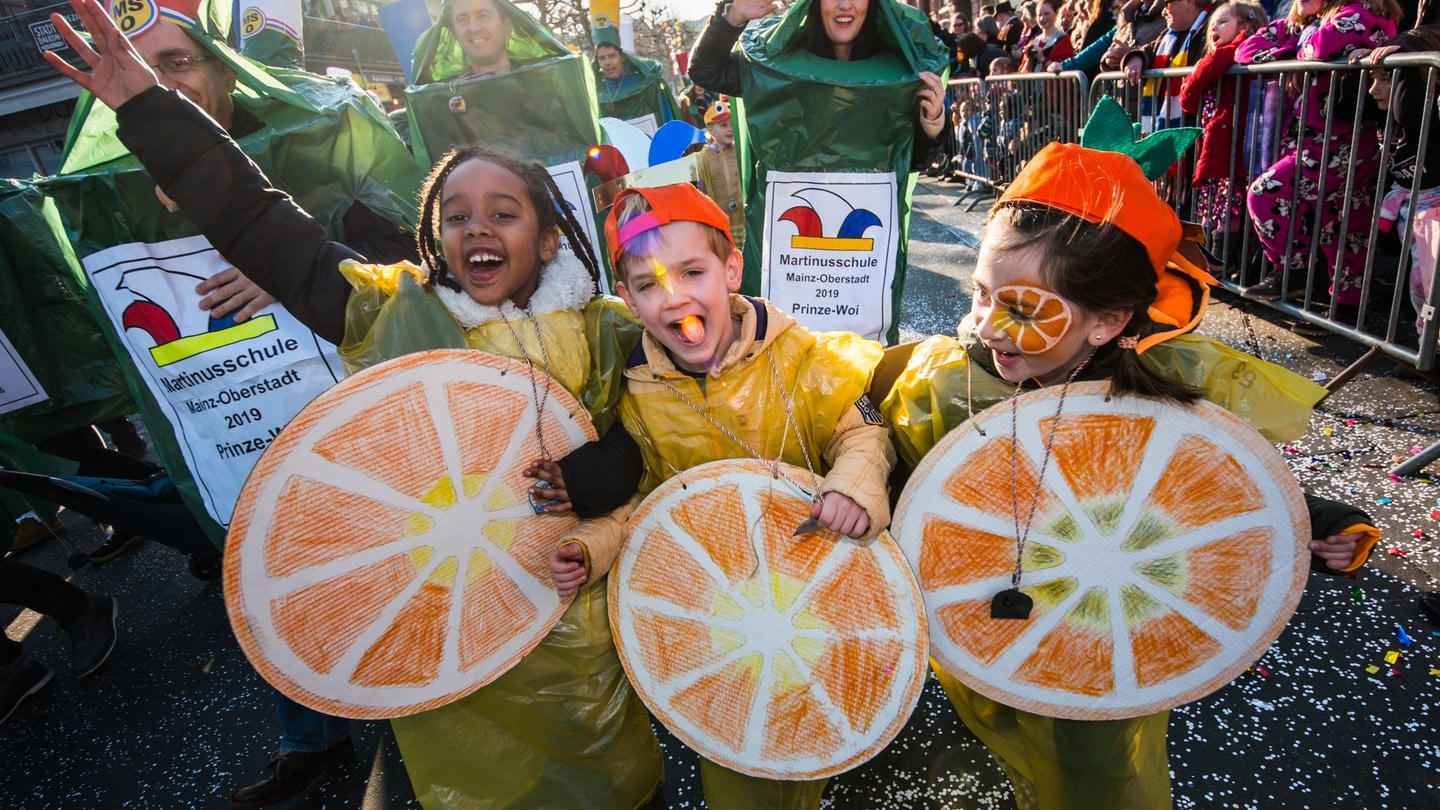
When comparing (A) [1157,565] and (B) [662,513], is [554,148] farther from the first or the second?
(A) [1157,565]

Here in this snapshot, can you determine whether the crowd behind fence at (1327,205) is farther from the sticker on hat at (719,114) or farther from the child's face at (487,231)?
A: the child's face at (487,231)

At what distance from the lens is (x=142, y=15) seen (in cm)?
177

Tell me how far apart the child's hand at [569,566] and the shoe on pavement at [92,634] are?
8.13ft

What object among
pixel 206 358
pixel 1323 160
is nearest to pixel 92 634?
pixel 206 358

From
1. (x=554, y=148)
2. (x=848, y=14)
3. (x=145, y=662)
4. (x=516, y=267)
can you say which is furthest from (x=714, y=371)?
(x=145, y=662)

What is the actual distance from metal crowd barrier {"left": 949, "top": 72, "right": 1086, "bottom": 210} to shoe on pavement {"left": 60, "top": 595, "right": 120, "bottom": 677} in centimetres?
562

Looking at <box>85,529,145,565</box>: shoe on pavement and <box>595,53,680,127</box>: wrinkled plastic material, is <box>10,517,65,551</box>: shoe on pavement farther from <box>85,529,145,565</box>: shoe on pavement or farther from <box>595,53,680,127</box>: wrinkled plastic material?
<box>595,53,680,127</box>: wrinkled plastic material

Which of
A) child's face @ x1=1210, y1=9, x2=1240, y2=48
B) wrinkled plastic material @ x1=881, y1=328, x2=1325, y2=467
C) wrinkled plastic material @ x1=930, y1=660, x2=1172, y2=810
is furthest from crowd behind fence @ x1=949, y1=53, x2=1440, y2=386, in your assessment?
wrinkled plastic material @ x1=930, y1=660, x2=1172, y2=810

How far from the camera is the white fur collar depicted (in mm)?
1456

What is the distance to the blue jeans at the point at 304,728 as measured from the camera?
1964mm

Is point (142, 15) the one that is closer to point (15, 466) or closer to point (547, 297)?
point (547, 297)

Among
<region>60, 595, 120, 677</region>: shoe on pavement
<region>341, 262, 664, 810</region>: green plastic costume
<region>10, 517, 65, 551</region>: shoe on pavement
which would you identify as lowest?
<region>10, 517, 65, 551</region>: shoe on pavement

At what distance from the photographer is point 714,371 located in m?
1.42

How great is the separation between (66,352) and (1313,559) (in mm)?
3551
